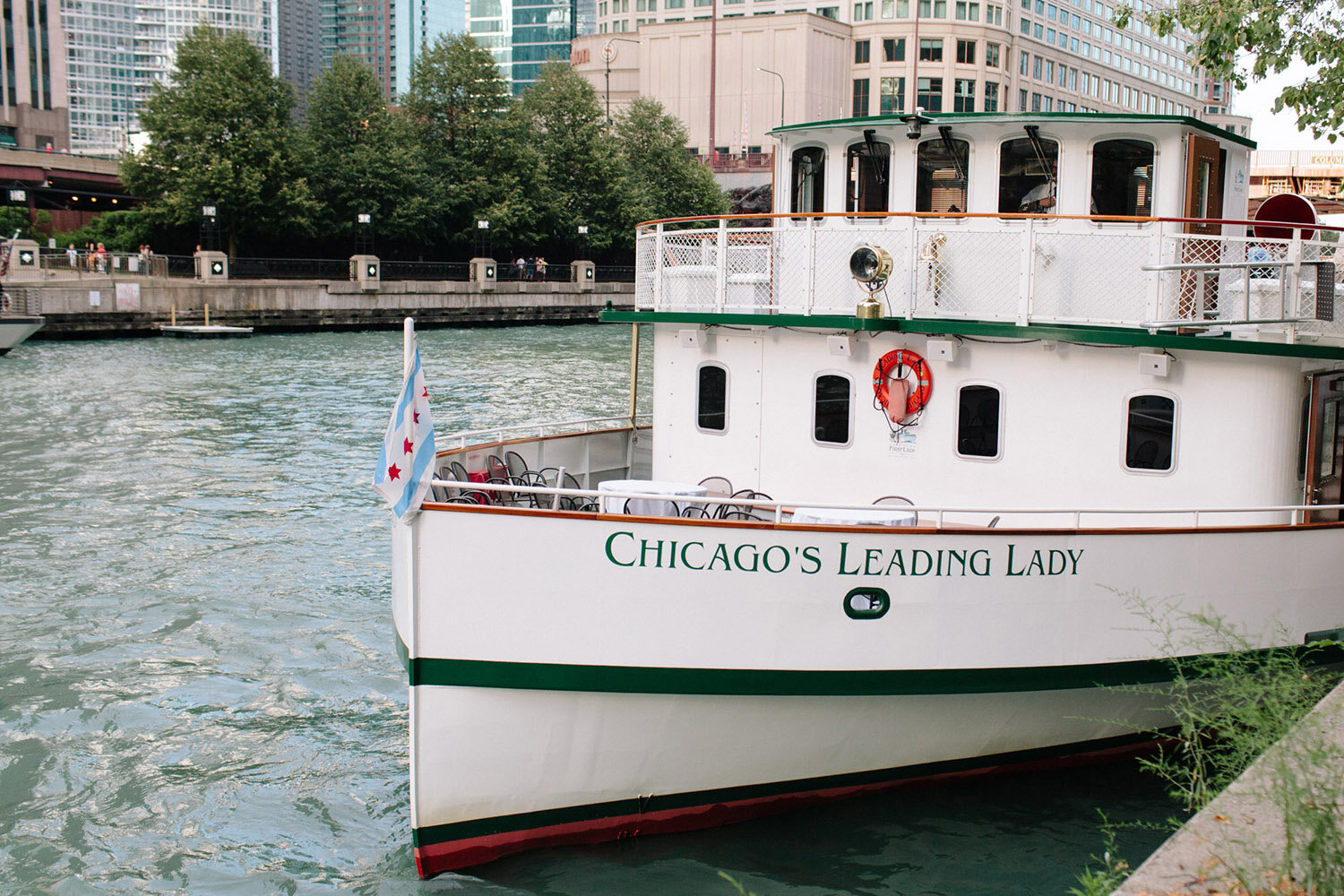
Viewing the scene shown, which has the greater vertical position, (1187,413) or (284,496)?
(1187,413)

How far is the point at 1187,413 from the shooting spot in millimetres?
9148

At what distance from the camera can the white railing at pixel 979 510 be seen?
773cm

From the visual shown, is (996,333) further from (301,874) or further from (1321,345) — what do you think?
(301,874)

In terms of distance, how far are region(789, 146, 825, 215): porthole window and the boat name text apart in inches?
166

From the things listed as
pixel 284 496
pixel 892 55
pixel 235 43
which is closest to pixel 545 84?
pixel 235 43

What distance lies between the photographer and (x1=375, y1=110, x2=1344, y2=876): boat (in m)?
7.73

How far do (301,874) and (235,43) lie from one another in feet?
194

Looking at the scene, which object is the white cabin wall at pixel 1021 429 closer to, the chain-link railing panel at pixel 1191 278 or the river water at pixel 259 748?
the chain-link railing panel at pixel 1191 278

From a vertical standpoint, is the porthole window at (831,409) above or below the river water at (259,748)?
above

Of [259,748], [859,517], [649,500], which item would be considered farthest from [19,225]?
[859,517]

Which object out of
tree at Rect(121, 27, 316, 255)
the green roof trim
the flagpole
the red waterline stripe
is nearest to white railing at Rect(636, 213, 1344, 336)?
the green roof trim

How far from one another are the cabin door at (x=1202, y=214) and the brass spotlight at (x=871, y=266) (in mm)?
2065

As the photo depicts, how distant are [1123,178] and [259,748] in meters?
8.19

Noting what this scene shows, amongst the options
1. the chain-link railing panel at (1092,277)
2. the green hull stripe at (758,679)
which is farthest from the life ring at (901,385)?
the green hull stripe at (758,679)
